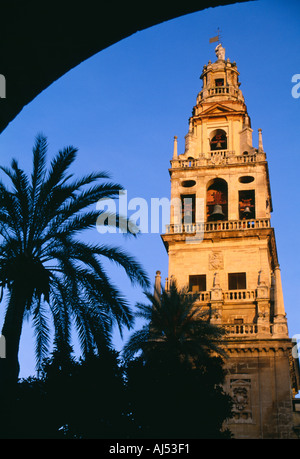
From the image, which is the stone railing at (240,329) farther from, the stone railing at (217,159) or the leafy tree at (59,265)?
the leafy tree at (59,265)

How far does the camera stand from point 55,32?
3039mm

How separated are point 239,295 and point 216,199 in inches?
322

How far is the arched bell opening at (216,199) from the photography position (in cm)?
3822

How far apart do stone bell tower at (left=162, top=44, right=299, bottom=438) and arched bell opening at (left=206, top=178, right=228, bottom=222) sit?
0.24 feet

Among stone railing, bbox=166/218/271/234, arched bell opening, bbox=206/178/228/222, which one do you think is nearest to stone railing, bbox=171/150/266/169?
arched bell opening, bbox=206/178/228/222

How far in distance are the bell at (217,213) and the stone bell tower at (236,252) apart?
72mm

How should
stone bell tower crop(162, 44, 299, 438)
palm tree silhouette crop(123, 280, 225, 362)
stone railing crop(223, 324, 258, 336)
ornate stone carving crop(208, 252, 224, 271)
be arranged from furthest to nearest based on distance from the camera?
1. ornate stone carving crop(208, 252, 224, 271)
2. stone railing crop(223, 324, 258, 336)
3. stone bell tower crop(162, 44, 299, 438)
4. palm tree silhouette crop(123, 280, 225, 362)

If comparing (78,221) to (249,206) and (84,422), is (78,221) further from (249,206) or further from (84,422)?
(249,206)

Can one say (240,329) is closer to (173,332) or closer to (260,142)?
(173,332)

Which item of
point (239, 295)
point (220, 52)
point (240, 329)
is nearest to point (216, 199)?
point (239, 295)

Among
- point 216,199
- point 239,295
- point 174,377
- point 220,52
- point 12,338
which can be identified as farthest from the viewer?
point 220,52

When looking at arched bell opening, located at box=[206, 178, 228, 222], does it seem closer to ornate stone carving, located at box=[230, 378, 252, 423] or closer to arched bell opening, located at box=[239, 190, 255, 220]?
arched bell opening, located at box=[239, 190, 255, 220]

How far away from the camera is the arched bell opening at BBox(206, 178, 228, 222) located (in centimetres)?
3822
